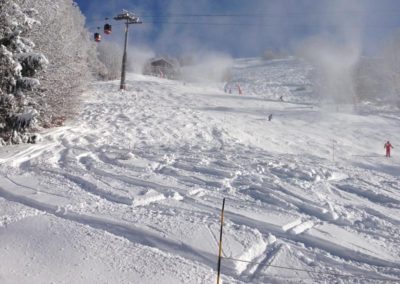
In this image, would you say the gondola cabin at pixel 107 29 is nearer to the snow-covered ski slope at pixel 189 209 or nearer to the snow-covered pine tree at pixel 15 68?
the snow-covered ski slope at pixel 189 209

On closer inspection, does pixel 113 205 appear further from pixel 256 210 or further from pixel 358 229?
pixel 358 229

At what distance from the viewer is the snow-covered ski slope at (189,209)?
19.1ft

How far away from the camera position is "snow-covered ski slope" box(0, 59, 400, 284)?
5.83 metres

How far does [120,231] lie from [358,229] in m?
4.84

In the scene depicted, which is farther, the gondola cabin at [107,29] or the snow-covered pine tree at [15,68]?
the gondola cabin at [107,29]

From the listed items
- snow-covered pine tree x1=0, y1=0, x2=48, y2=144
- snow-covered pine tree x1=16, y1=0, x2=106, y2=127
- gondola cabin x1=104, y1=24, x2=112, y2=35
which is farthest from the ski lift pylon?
snow-covered pine tree x1=0, y1=0, x2=48, y2=144

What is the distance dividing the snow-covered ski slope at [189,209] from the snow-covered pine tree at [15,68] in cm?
97

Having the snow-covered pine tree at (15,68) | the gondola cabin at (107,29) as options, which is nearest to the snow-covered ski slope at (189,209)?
the snow-covered pine tree at (15,68)

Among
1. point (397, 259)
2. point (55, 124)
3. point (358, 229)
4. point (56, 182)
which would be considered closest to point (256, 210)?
point (358, 229)

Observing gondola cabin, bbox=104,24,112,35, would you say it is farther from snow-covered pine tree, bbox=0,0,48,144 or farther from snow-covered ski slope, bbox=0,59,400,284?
snow-covered pine tree, bbox=0,0,48,144

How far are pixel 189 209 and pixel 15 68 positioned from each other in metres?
7.53

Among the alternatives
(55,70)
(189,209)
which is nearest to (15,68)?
(55,70)

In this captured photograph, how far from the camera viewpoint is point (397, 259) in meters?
6.46

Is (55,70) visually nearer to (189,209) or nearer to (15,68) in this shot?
(15,68)
